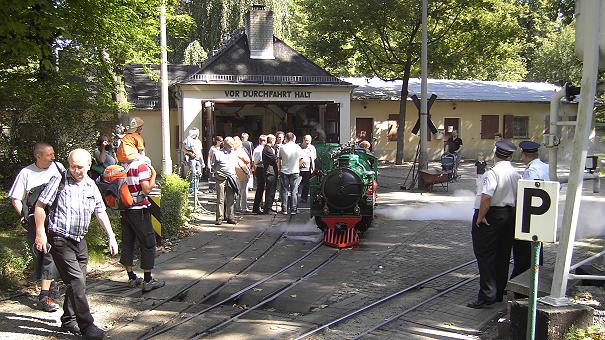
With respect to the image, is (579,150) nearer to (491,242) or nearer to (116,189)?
(491,242)

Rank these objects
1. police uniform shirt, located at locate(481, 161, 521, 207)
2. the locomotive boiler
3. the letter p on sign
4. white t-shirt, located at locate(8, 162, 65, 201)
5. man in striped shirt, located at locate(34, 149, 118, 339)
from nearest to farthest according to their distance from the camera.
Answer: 1. the letter p on sign
2. man in striped shirt, located at locate(34, 149, 118, 339)
3. white t-shirt, located at locate(8, 162, 65, 201)
4. police uniform shirt, located at locate(481, 161, 521, 207)
5. the locomotive boiler

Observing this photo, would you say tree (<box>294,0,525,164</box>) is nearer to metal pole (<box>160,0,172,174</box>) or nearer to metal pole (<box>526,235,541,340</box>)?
metal pole (<box>160,0,172,174</box>)

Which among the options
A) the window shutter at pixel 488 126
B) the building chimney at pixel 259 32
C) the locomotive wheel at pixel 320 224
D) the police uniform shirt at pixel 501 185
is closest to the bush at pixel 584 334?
the police uniform shirt at pixel 501 185

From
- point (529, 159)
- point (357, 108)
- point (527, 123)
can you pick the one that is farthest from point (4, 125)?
point (527, 123)

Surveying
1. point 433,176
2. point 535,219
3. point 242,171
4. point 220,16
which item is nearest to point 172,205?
point 242,171

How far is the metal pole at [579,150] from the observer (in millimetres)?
5523

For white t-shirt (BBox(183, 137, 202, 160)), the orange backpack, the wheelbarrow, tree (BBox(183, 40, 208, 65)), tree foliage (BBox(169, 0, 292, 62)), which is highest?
tree foliage (BBox(169, 0, 292, 62))

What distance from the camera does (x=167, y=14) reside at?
647 inches

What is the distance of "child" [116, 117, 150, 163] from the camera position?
761cm

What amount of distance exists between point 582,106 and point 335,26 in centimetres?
A: 2342

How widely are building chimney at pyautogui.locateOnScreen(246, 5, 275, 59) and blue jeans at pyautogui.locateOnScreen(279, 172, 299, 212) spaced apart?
39.9 ft

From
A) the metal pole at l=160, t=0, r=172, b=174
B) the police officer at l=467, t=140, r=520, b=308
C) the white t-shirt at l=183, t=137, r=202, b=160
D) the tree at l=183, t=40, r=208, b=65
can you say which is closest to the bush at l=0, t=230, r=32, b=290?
the police officer at l=467, t=140, r=520, b=308

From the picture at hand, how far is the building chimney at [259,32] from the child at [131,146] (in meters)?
17.6

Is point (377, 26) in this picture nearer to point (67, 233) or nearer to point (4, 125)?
point (4, 125)
